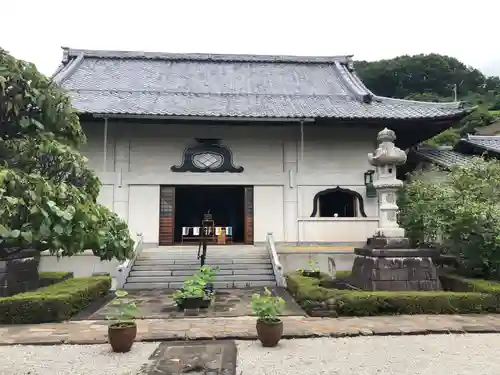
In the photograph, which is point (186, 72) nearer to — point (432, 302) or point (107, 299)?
point (107, 299)

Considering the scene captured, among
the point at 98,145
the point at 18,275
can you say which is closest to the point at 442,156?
the point at 98,145

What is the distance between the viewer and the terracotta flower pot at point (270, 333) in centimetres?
602

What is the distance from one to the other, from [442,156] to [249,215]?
8.54 m

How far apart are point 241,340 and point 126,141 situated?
1090 cm

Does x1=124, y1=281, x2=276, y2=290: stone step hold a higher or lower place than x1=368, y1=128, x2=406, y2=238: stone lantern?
lower

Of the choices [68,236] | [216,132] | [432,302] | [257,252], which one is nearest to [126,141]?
[216,132]

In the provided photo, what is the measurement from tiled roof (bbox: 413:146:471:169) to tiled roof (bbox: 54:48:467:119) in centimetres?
195

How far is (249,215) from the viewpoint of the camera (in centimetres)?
1564

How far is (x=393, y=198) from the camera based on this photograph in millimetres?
10266

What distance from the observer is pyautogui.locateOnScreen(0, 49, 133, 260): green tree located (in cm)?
274

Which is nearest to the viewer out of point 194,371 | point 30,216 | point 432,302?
point 30,216

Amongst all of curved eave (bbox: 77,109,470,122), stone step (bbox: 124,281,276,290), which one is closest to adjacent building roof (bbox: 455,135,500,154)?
curved eave (bbox: 77,109,470,122)

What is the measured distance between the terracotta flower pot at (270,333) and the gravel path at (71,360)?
65.2 inches

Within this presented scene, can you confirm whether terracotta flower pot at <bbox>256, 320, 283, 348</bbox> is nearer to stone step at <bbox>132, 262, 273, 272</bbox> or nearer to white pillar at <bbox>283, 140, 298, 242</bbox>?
stone step at <bbox>132, 262, 273, 272</bbox>
